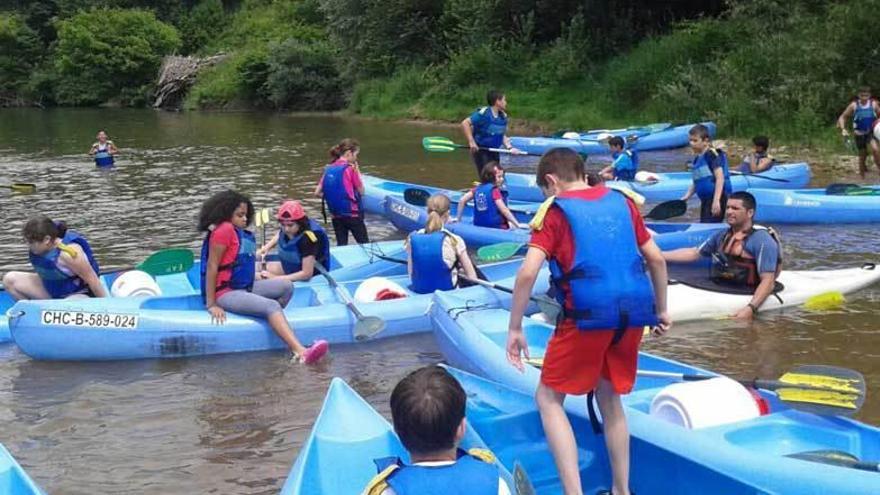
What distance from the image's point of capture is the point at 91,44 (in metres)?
41.1

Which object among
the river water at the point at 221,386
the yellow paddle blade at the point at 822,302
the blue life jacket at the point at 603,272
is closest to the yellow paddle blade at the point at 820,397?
the blue life jacket at the point at 603,272

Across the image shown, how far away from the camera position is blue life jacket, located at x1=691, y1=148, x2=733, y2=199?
811 cm

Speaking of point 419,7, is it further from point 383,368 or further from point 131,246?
point 383,368

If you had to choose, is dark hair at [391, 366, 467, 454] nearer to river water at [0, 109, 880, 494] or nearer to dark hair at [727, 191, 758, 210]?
river water at [0, 109, 880, 494]

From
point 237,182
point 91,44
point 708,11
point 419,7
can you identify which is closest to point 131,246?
point 237,182

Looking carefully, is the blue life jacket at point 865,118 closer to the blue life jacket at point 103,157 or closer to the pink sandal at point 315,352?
the pink sandal at point 315,352

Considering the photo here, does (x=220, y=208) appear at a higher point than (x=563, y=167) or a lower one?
lower

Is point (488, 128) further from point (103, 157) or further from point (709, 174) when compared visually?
point (103, 157)

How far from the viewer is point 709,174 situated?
8.27 m

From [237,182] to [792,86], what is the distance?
9.14 m

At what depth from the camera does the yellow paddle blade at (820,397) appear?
3.51 meters

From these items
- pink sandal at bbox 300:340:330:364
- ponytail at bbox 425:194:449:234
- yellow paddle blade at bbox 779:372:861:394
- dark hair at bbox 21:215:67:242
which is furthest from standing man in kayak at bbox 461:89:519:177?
yellow paddle blade at bbox 779:372:861:394

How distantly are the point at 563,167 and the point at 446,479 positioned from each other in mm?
1317

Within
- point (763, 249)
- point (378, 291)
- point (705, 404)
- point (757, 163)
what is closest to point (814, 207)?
point (757, 163)
